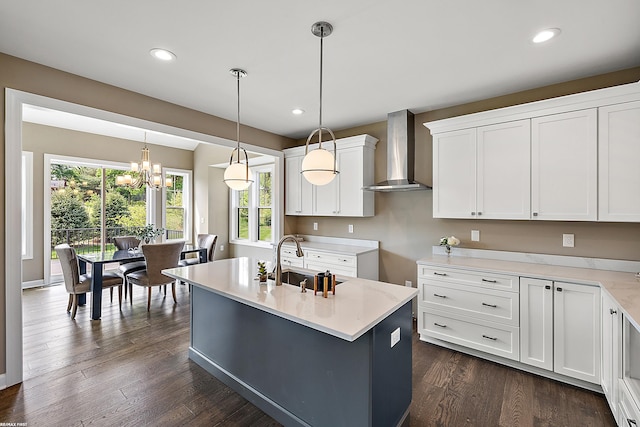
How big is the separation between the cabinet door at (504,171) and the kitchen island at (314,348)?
155 cm

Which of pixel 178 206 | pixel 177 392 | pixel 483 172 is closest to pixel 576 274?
pixel 483 172

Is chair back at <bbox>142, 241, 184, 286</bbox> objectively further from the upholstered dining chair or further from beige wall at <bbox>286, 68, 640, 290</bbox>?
beige wall at <bbox>286, 68, 640, 290</bbox>

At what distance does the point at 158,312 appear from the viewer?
405 centimetres

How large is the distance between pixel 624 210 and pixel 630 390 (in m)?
1.38

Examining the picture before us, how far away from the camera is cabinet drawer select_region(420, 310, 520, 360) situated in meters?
2.65

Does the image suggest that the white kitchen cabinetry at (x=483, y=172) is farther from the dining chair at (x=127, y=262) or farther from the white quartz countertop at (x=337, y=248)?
the dining chair at (x=127, y=262)

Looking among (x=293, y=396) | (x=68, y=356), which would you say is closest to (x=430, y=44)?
(x=293, y=396)

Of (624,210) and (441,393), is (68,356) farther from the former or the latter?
(624,210)

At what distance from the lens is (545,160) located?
8.93 ft

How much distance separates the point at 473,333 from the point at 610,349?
0.98 metres

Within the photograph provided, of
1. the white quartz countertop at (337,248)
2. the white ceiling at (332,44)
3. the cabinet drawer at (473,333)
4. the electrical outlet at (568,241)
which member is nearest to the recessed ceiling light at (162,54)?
the white ceiling at (332,44)

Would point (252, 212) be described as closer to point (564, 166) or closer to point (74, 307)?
point (74, 307)

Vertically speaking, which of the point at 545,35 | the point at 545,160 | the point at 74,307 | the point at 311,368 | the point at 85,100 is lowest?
the point at 74,307

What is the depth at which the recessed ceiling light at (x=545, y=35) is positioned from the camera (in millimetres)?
2010
